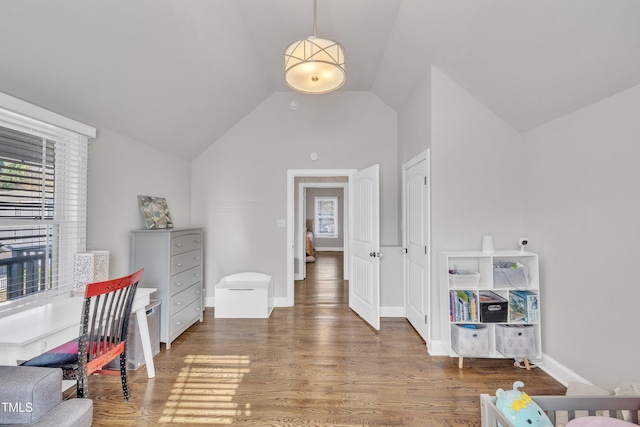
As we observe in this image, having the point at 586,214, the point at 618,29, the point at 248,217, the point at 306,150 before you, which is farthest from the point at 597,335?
the point at 248,217

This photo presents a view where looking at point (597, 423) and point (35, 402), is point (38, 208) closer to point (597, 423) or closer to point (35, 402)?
point (35, 402)

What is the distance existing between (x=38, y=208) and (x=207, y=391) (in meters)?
1.85

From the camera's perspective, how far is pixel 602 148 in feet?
6.47

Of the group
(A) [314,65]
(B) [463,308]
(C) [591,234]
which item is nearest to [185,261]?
(A) [314,65]

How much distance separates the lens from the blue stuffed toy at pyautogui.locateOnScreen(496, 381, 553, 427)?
1.21 m

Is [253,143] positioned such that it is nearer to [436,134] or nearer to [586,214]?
[436,134]

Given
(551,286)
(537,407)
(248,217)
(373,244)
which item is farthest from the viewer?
(248,217)

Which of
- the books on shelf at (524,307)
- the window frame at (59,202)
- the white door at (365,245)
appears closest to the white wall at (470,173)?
the books on shelf at (524,307)

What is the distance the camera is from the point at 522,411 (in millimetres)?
1225

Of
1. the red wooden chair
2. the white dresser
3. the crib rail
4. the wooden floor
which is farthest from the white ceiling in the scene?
the wooden floor

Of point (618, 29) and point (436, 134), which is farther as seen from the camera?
point (436, 134)

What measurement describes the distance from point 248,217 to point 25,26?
289cm

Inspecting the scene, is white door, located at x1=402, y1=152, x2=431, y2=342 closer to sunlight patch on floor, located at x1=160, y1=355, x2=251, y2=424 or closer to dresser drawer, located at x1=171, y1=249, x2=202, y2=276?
sunlight patch on floor, located at x1=160, y1=355, x2=251, y2=424

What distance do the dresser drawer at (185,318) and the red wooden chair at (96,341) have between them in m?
0.94
